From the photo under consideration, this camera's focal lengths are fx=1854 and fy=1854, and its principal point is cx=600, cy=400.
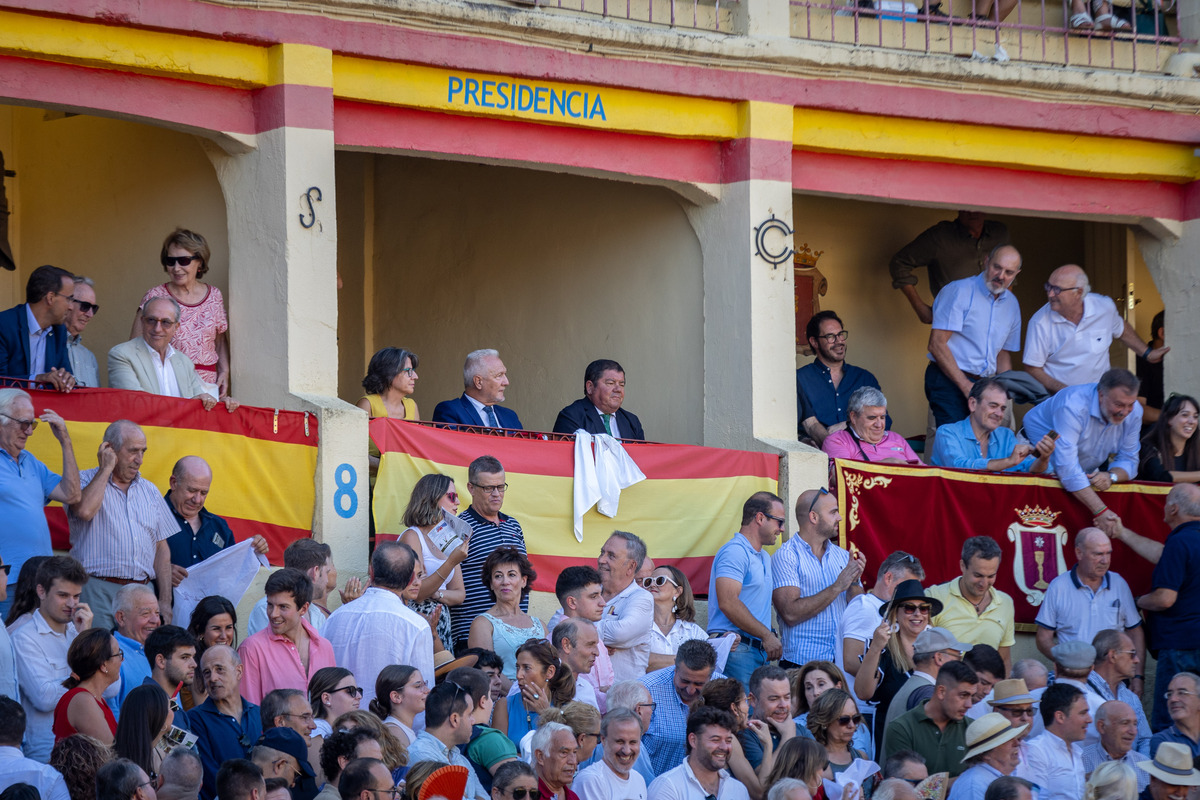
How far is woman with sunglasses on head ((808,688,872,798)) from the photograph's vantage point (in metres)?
9.17

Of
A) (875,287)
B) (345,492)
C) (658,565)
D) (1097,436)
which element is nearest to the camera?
(345,492)

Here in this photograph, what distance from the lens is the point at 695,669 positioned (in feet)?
31.1

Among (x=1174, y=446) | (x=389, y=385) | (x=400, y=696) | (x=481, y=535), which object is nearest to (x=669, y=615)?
(x=481, y=535)

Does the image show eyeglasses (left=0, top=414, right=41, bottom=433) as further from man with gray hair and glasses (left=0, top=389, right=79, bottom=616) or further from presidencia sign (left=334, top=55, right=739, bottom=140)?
presidencia sign (left=334, top=55, right=739, bottom=140)

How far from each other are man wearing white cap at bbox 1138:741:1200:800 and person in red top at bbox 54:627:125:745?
5.31 m

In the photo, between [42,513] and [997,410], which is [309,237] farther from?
[997,410]

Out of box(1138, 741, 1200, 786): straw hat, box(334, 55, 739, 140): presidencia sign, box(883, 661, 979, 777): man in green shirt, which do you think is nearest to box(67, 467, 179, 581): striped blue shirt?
box(334, 55, 739, 140): presidencia sign

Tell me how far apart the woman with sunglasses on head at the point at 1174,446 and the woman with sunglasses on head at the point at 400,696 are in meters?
6.56

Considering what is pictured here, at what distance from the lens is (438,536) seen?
1005 cm

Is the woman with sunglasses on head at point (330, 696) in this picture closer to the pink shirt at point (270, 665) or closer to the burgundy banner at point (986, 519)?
the pink shirt at point (270, 665)

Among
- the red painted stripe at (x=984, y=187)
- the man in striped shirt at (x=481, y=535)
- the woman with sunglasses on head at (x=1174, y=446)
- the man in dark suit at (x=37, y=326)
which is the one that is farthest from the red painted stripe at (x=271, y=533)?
the woman with sunglasses on head at (x=1174, y=446)

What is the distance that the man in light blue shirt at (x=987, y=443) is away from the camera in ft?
41.3

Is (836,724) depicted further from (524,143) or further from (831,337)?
(524,143)

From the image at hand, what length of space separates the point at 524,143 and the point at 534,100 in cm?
31
